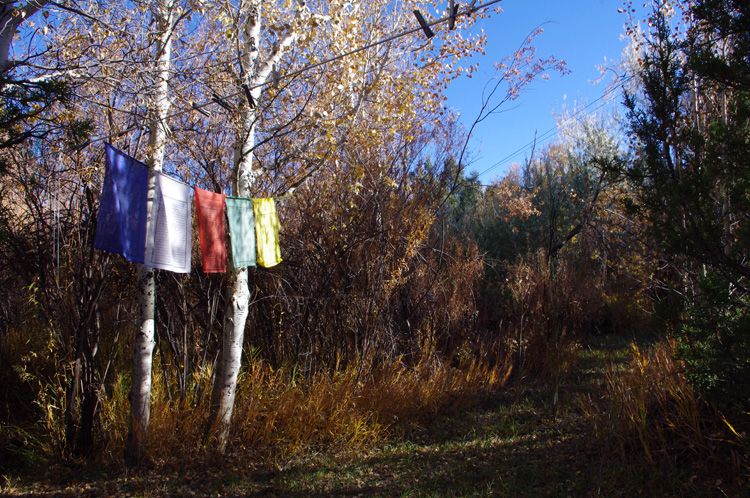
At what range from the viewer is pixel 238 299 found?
183 inches

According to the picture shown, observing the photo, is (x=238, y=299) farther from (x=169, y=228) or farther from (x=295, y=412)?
(x=295, y=412)

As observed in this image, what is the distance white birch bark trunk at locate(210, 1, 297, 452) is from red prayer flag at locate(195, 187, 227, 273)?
0.26 m

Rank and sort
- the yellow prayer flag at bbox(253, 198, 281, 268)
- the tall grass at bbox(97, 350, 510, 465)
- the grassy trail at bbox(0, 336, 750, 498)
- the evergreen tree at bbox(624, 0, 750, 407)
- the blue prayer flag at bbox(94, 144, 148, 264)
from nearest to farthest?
the evergreen tree at bbox(624, 0, 750, 407), the blue prayer flag at bbox(94, 144, 148, 264), the grassy trail at bbox(0, 336, 750, 498), the tall grass at bbox(97, 350, 510, 465), the yellow prayer flag at bbox(253, 198, 281, 268)

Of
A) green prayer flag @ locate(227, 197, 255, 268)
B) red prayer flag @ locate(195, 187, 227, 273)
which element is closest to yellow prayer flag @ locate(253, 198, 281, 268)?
green prayer flag @ locate(227, 197, 255, 268)

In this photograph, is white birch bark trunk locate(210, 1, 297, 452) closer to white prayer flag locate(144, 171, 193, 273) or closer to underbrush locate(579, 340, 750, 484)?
white prayer flag locate(144, 171, 193, 273)

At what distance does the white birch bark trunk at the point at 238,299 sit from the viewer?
15.1 ft

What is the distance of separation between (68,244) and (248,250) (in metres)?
1.74

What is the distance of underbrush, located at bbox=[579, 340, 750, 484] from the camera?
12.0 ft

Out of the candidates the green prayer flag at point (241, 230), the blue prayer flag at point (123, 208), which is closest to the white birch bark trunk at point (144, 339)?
the blue prayer flag at point (123, 208)

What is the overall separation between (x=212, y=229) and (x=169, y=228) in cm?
44

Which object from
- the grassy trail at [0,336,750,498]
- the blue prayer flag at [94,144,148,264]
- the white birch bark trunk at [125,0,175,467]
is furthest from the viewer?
the white birch bark trunk at [125,0,175,467]

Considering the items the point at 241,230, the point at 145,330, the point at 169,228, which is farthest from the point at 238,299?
the point at 169,228

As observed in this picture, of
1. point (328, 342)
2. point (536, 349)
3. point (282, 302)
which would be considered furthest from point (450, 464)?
point (536, 349)

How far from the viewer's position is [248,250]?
471 centimetres
